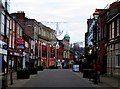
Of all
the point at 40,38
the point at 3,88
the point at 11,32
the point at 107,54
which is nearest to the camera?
the point at 3,88

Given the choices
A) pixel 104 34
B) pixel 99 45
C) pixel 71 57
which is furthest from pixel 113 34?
pixel 71 57

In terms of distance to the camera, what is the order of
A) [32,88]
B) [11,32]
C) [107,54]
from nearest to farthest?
[32,88], [107,54], [11,32]

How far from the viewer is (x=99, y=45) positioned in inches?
2249

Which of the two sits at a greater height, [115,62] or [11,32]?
[11,32]

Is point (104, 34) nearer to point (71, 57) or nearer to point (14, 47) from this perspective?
point (14, 47)

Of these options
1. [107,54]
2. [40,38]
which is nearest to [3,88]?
[107,54]

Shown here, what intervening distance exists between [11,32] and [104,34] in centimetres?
1332

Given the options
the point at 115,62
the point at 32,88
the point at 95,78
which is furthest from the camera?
the point at 115,62

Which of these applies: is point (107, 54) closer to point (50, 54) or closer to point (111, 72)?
point (111, 72)

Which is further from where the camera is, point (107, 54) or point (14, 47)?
point (14, 47)

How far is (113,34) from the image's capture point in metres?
44.4

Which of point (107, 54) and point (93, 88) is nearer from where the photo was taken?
point (93, 88)

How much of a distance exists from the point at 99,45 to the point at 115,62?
576 inches

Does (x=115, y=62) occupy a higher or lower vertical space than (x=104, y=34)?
lower
